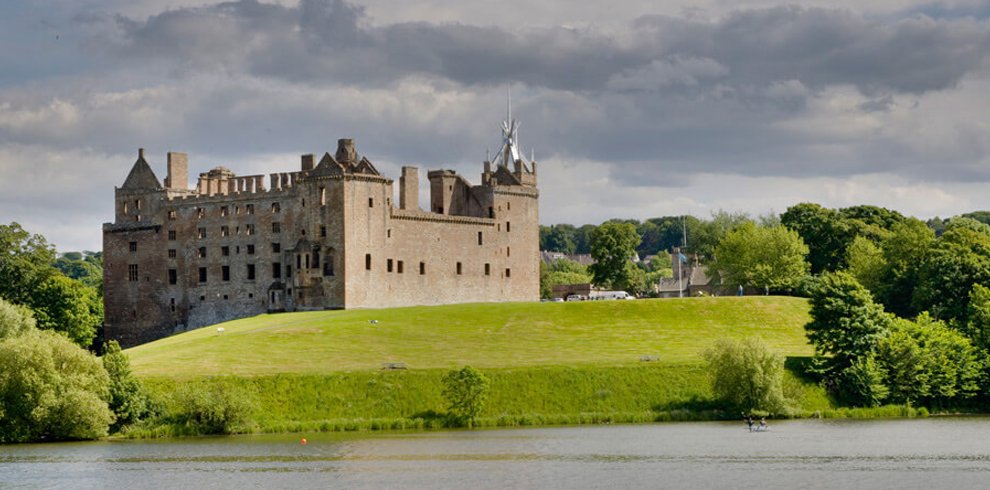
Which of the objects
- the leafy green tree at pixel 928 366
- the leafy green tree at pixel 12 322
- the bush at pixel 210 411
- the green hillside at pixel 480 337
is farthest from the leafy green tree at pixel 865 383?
the leafy green tree at pixel 12 322

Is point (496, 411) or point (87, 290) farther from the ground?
point (87, 290)

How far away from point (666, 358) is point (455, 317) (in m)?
24.0

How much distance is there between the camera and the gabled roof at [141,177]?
136625mm

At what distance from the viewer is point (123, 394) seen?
83.4m

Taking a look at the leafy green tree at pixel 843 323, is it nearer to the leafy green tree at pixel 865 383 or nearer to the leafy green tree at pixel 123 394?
the leafy green tree at pixel 865 383

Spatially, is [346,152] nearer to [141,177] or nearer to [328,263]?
[328,263]

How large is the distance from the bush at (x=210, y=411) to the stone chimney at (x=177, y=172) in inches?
2109

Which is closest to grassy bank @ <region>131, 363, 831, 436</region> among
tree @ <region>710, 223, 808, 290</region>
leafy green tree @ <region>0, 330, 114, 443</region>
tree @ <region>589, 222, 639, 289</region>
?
leafy green tree @ <region>0, 330, 114, 443</region>

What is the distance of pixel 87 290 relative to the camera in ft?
449

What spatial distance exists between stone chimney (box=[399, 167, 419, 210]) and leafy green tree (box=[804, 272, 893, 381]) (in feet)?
148

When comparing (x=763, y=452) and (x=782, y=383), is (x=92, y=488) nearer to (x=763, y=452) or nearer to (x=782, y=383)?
(x=763, y=452)

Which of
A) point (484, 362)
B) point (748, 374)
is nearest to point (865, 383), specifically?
point (748, 374)

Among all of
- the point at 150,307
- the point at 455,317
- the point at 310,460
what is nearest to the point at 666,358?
the point at 455,317

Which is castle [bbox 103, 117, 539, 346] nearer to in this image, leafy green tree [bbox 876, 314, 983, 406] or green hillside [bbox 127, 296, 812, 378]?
green hillside [bbox 127, 296, 812, 378]
